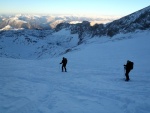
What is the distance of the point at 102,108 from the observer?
34.0ft

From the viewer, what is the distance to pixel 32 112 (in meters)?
9.76

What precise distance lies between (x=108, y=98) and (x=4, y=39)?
144m

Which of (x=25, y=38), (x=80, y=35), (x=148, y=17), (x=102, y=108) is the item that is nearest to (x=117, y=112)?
(x=102, y=108)

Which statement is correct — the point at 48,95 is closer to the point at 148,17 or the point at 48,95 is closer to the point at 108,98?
the point at 108,98

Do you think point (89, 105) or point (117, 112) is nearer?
point (117, 112)

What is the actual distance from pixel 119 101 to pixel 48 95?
4279mm

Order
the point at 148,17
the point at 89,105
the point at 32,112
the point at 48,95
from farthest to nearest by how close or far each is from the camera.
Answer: the point at 148,17, the point at 48,95, the point at 89,105, the point at 32,112

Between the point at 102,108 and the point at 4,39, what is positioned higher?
the point at 102,108

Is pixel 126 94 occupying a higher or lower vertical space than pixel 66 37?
higher

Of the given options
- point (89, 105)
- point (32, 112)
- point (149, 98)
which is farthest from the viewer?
point (149, 98)

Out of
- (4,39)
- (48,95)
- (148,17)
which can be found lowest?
(4,39)

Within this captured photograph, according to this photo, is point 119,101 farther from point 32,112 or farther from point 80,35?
point 80,35

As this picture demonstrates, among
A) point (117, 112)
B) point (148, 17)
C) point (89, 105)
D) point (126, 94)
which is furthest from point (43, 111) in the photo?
point (148, 17)

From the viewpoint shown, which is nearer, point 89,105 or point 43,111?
point 43,111
